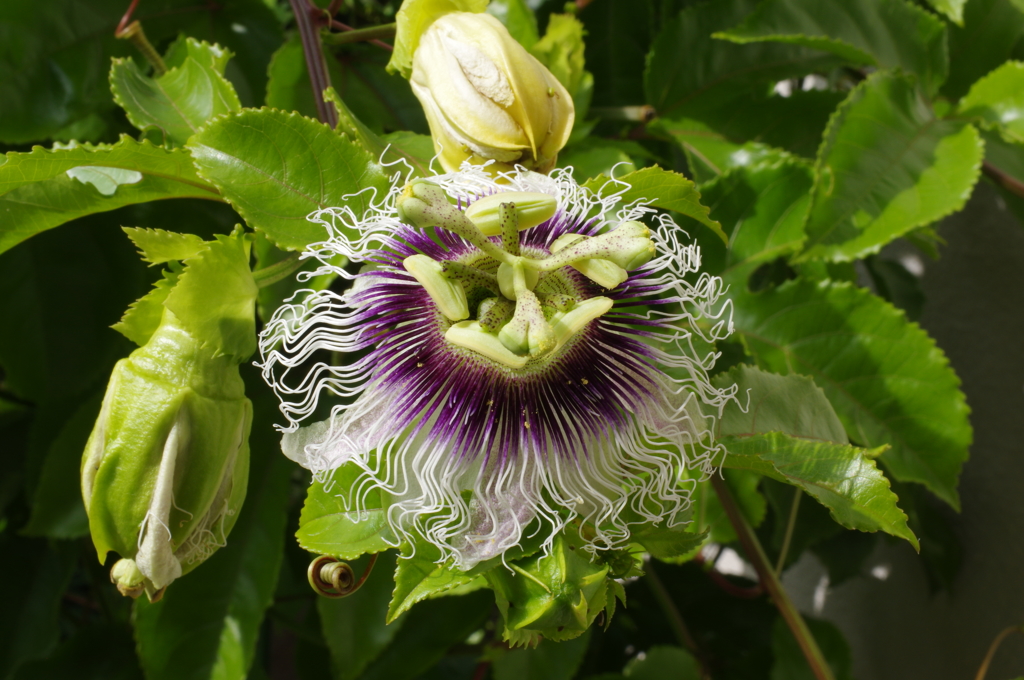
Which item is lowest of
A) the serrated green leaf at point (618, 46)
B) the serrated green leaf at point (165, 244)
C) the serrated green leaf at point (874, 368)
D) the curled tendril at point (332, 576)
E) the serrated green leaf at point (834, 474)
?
the serrated green leaf at point (874, 368)

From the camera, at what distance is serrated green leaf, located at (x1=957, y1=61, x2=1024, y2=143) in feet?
2.70

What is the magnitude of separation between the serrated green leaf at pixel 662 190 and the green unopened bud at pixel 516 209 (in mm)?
65

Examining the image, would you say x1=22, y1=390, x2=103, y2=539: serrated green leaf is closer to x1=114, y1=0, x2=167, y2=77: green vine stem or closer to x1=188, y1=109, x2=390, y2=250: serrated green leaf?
x1=114, y1=0, x2=167, y2=77: green vine stem

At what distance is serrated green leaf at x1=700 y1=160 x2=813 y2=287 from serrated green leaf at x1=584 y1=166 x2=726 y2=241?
0.90ft

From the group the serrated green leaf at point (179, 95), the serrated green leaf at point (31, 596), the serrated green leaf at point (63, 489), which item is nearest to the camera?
the serrated green leaf at point (179, 95)

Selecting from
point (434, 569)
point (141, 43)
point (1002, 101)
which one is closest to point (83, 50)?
point (141, 43)

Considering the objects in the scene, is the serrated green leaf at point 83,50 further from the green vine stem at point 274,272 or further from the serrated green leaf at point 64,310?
the green vine stem at point 274,272

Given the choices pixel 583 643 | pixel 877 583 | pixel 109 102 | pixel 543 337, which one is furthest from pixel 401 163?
pixel 877 583

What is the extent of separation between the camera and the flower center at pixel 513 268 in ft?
1.44

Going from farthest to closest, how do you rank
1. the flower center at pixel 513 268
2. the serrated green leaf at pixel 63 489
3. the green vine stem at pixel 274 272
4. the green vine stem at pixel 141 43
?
the serrated green leaf at pixel 63 489 → the green vine stem at pixel 141 43 → the green vine stem at pixel 274 272 → the flower center at pixel 513 268

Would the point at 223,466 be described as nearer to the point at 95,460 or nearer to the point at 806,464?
the point at 95,460

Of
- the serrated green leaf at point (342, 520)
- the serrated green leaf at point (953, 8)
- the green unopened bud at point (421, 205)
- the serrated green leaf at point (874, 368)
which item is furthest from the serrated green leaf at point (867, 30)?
the serrated green leaf at point (342, 520)

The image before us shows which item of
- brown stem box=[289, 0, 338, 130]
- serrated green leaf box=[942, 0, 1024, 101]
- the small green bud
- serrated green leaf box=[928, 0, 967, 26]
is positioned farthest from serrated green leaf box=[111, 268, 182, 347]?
serrated green leaf box=[942, 0, 1024, 101]

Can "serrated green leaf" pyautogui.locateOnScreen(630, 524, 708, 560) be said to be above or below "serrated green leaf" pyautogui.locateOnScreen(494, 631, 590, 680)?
above
